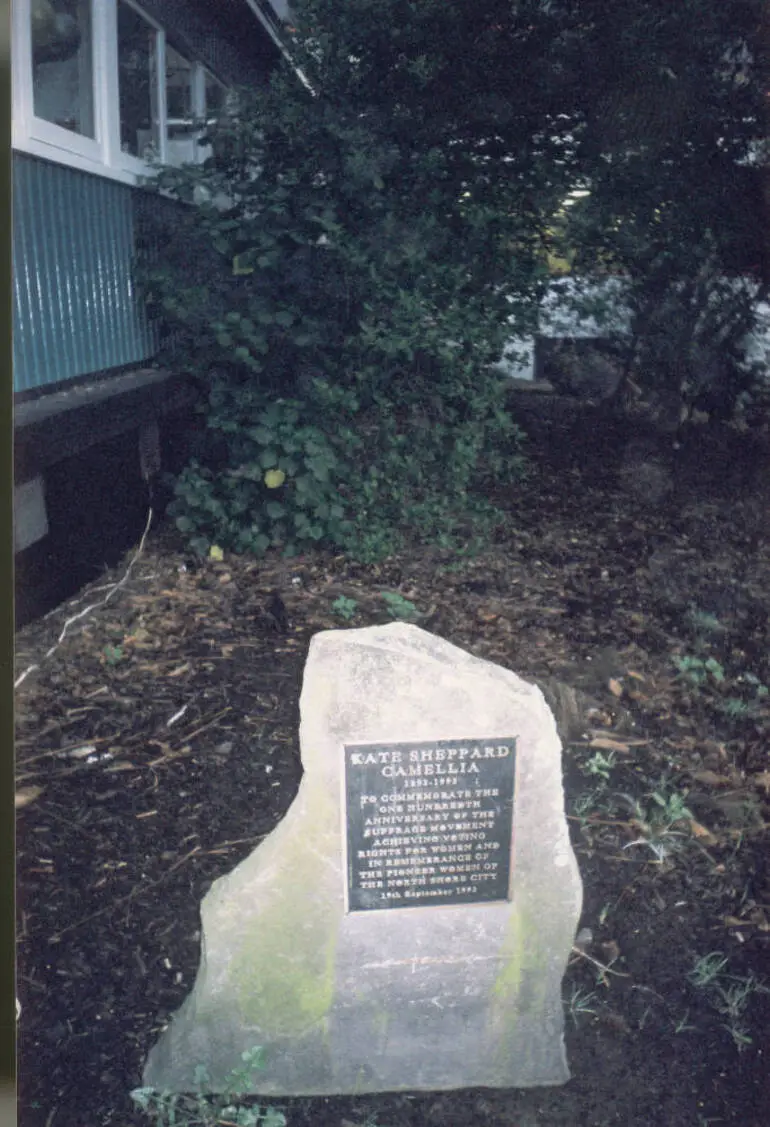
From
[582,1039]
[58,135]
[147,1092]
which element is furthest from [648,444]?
[147,1092]

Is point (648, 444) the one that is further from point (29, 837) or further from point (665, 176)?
point (29, 837)

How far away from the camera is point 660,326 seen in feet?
28.3

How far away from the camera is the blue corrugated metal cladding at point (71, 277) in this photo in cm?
401

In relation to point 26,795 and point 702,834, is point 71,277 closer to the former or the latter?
point 26,795

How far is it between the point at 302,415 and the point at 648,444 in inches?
191

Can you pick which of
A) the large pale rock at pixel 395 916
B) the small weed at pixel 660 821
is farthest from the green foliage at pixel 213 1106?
the small weed at pixel 660 821

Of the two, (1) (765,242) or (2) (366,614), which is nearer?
(2) (366,614)

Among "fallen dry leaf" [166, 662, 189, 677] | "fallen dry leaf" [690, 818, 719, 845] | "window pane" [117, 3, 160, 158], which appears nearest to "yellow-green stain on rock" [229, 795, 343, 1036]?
"fallen dry leaf" [690, 818, 719, 845]

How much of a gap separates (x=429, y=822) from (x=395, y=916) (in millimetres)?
257

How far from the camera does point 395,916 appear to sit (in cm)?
246

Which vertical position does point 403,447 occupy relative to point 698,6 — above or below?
below

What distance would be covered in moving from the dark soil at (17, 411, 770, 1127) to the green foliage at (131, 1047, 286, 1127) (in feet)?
0.21

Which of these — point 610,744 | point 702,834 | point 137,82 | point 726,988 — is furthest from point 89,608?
point 137,82

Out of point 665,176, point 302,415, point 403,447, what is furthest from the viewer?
point 665,176
